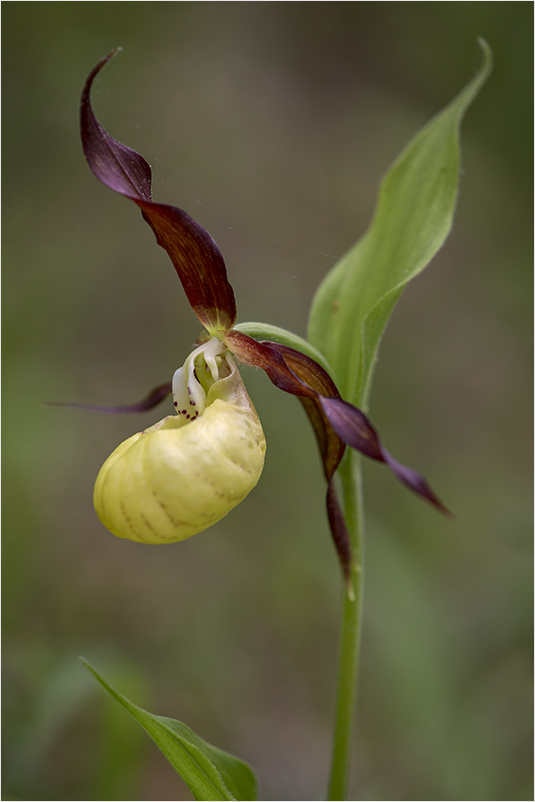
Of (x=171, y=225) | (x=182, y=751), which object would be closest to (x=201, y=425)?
(x=171, y=225)

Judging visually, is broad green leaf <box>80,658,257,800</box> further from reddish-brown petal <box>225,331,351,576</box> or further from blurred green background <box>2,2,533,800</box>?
Result: blurred green background <box>2,2,533,800</box>

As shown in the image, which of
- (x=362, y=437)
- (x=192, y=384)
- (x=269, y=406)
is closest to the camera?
(x=362, y=437)

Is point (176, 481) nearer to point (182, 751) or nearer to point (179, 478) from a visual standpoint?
point (179, 478)

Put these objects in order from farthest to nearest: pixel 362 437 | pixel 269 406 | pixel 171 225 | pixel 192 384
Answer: pixel 269 406 → pixel 192 384 → pixel 171 225 → pixel 362 437

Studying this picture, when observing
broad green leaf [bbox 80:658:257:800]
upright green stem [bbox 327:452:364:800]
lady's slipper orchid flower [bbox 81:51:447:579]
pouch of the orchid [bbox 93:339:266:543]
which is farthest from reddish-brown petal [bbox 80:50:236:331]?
broad green leaf [bbox 80:658:257:800]

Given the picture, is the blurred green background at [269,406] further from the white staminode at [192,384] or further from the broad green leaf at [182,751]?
the broad green leaf at [182,751]

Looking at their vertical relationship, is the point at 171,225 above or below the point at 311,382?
above

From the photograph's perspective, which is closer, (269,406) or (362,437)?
(362,437)

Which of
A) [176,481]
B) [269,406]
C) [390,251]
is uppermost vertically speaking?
[390,251]

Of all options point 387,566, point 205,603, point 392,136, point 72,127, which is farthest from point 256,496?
point 392,136
